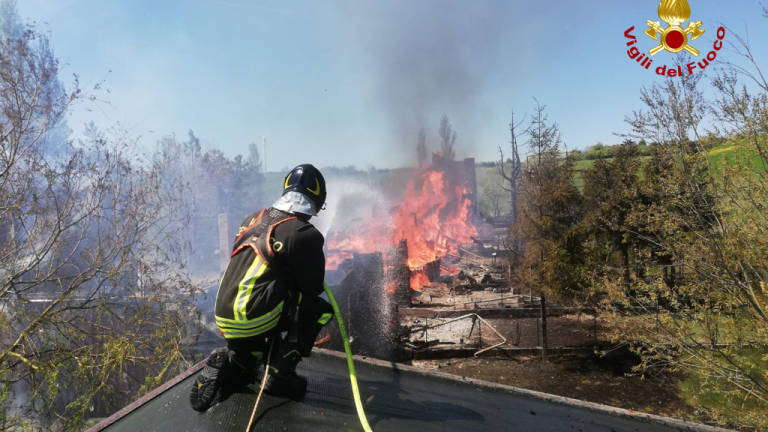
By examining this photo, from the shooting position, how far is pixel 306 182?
3043mm

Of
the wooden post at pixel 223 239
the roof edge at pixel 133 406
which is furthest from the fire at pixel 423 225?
the roof edge at pixel 133 406

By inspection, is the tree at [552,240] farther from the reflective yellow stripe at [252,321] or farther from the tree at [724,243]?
the reflective yellow stripe at [252,321]

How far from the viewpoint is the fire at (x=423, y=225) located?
131 ft

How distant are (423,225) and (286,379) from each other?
40183 mm

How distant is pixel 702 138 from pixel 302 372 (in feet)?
35.3

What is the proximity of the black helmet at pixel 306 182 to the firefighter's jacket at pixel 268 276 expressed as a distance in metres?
0.30

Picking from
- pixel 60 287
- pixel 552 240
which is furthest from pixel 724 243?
pixel 60 287

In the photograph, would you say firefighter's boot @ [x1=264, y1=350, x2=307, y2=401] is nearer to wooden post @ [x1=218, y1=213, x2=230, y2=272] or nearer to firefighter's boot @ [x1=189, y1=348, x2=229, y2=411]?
firefighter's boot @ [x1=189, y1=348, x2=229, y2=411]

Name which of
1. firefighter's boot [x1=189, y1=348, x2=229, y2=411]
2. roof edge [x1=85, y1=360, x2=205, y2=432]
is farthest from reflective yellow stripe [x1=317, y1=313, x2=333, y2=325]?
roof edge [x1=85, y1=360, x2=205, y2=432]

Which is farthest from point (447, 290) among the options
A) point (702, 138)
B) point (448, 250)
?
point (702, 138)

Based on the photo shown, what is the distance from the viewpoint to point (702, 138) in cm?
932

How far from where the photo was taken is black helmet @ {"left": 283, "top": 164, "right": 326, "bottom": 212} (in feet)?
9.93

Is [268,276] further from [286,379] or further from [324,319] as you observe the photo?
[286,379]

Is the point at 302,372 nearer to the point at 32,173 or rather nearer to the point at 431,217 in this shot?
the point at 32,173
